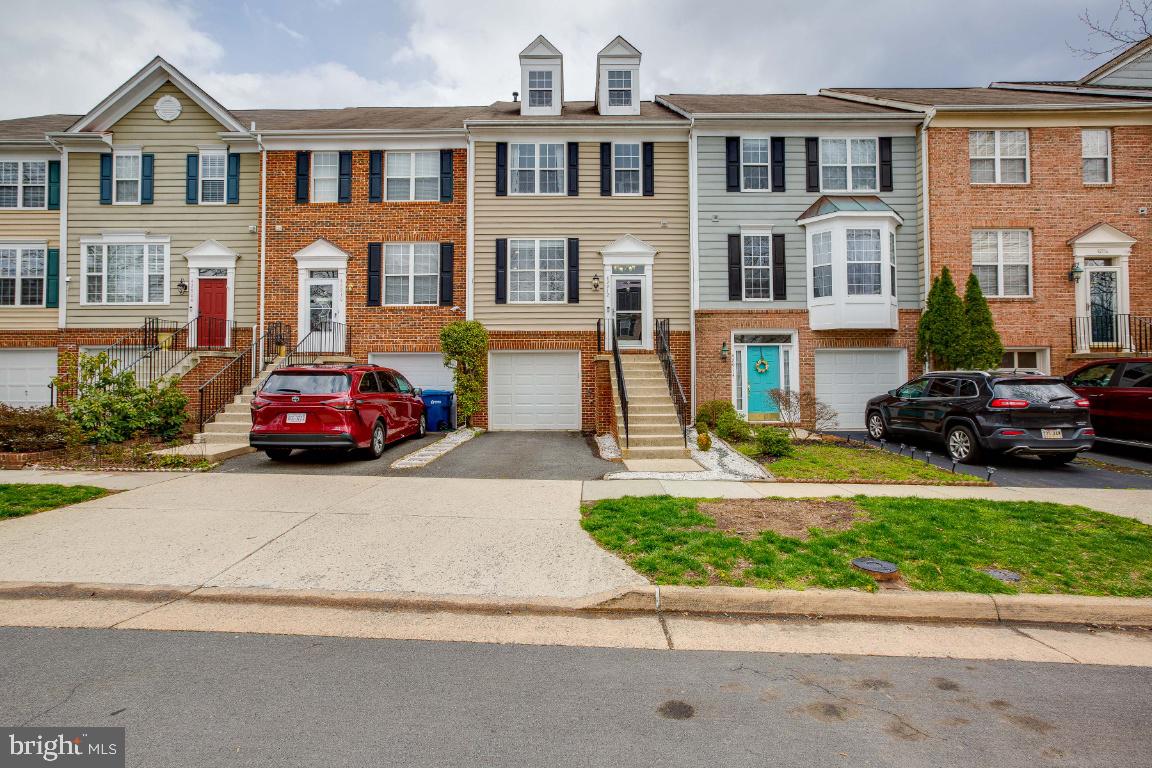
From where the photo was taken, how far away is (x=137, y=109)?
16516 mm

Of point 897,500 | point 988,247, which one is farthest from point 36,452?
point 988,247

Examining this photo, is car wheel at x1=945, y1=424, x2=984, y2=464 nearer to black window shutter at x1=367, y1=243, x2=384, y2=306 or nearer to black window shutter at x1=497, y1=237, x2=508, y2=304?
black window shutter at x1=497, y1=237, x2=508, y2=304

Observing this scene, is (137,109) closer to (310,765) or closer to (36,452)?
(36,452)

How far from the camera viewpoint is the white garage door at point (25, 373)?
16641 mm

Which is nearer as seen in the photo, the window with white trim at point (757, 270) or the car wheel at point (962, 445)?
the car wheel at point (962, 445)

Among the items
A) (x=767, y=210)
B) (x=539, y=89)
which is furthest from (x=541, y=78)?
(x=767, y=210)

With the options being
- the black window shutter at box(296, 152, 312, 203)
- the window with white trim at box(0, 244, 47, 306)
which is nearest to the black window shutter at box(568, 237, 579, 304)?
the black window shutter at box(296, 152, 312, 203)

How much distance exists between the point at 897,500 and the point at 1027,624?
9.97 feet

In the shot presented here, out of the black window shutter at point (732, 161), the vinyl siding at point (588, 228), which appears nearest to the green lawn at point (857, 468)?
the vinyl siding at point (588, 228)

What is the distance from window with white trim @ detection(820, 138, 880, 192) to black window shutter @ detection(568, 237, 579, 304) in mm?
7155

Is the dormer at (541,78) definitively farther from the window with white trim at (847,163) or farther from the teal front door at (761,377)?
the teal front door at (761,377)

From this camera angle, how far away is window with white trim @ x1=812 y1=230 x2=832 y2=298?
49.9 ft

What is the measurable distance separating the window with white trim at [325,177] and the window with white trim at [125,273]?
4.76 m

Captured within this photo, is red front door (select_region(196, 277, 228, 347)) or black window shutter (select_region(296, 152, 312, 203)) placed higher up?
black window shutter (select_region(296, 152, 312, 203))
